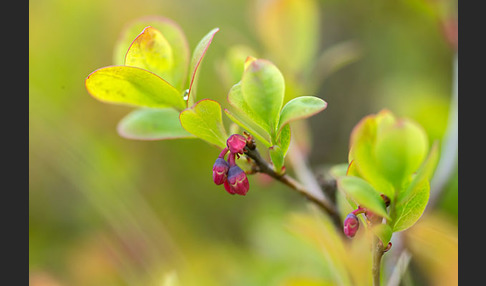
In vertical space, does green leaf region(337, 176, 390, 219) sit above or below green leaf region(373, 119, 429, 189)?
below

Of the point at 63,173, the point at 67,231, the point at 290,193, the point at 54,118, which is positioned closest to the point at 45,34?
the point at 54,118

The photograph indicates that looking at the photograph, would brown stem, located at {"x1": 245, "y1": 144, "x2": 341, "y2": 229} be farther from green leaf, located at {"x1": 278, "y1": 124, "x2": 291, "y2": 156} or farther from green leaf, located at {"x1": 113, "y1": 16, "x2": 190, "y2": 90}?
green leaf, located at {"x1": 113, "y1": 16, "x2": 190, "y2": 90}

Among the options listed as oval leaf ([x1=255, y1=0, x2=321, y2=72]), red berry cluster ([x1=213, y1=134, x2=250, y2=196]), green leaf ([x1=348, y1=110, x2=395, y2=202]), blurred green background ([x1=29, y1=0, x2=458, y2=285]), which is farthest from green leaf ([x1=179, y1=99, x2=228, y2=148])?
oval leaf ([x1=255, y1=0, x2=321, y2=72])

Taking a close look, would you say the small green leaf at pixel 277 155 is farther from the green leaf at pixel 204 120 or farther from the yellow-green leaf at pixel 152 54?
the yellow-green leaf at pixel 152 54

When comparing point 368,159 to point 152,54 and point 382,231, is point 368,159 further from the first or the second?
point 152,54

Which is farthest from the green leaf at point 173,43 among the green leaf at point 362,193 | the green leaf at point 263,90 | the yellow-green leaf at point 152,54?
the green leaf at point 362,193
